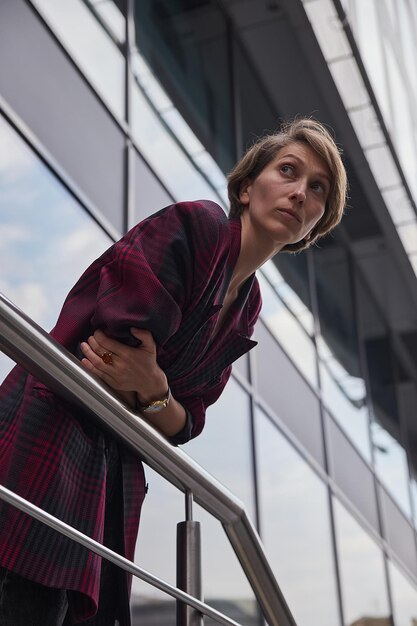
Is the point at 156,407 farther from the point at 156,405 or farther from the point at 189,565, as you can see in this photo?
the point at 189,565

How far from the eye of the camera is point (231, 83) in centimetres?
777

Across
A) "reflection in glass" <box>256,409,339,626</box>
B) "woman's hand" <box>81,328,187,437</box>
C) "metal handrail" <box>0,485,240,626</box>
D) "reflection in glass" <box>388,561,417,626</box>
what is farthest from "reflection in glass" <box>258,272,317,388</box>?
"metal handrail" <box>0,485,240,626</box>

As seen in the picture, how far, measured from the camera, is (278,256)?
8125mm

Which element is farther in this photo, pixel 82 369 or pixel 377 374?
pixel 377 374

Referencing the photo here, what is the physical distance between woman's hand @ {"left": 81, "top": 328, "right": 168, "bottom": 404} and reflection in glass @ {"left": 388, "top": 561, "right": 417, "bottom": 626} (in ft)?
27.6

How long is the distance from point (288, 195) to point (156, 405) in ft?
1.88

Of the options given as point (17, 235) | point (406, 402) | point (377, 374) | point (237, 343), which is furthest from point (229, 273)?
point (406, 402)

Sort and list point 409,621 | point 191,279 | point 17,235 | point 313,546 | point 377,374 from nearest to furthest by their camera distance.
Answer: point 191,279, point 17,235, point 313,546, point 409,621, point 377,374

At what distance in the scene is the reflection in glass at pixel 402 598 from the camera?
9.47 meters

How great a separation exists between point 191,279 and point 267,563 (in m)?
0.75

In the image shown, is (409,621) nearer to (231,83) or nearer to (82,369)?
Result: (231,83)

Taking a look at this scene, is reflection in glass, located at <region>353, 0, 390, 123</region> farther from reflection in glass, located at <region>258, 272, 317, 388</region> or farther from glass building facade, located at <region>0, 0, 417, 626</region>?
reflection in glass, located at <region>258, 272, 317, 388</region>

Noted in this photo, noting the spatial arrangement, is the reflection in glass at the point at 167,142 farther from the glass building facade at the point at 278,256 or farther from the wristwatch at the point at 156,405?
the wristwatch at the point at 156,405

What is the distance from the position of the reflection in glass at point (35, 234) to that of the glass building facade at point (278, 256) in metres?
0.01
